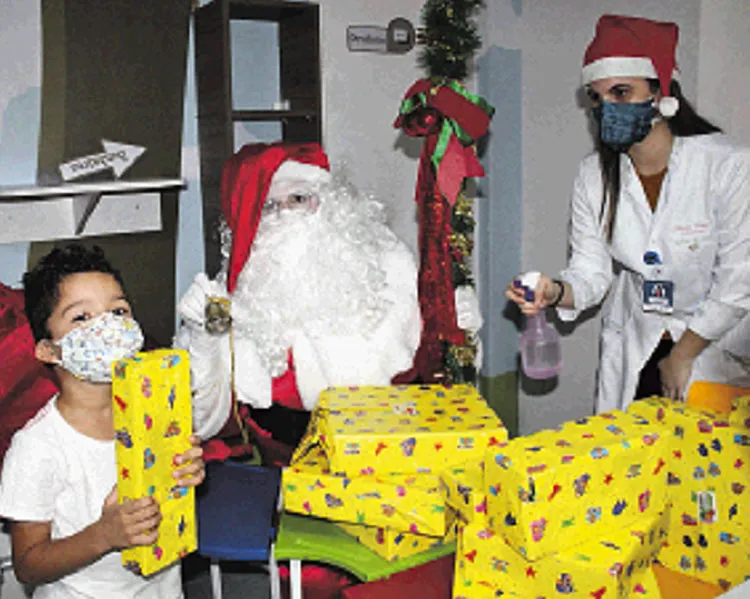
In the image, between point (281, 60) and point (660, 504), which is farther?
point (281, 60)

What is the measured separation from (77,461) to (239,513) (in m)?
0.61

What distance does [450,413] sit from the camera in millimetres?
1905

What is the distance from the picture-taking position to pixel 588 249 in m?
2.65

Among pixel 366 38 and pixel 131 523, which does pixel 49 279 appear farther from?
pixel 366 38

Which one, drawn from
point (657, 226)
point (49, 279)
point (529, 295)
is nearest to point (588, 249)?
point (657, 226)

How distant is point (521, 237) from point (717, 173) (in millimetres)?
1575

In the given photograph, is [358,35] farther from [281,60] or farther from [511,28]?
[511,28]

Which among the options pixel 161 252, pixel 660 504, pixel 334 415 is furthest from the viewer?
pixel 161 252

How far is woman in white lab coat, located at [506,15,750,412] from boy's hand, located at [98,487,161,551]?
1103 millimetres

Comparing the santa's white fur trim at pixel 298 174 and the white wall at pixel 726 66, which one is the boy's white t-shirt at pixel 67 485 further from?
the white wall at pixel 726 66

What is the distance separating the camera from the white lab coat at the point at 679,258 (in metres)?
2.38

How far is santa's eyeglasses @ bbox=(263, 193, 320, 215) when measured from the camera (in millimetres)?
2576

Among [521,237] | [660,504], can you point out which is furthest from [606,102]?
[521,237]

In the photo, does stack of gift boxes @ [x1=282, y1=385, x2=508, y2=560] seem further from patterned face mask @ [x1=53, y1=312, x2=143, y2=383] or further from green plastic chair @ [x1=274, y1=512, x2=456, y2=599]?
patterned face mask @ [x1=53, y1=312, x2=143, y2=383]
